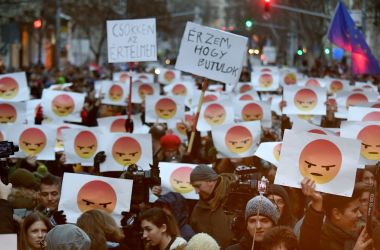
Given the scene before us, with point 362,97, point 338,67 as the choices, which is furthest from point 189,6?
point 362,97

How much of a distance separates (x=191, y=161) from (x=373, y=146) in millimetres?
2622

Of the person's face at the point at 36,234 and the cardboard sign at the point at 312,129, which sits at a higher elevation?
the cardboard sign at the point at 312,129

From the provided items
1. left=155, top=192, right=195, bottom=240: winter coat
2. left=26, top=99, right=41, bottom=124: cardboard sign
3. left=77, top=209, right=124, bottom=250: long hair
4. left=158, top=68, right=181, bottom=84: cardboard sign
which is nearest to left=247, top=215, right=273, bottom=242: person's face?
left=77, top=209, right=124, bottom=250: long hair

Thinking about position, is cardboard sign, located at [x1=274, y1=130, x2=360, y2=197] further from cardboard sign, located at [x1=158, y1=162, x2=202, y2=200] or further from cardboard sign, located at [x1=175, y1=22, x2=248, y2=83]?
cardboard sign, located at [x1=175, y1=22, x2=248, y2=83]

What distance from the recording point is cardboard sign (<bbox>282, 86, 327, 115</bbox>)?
1498cm

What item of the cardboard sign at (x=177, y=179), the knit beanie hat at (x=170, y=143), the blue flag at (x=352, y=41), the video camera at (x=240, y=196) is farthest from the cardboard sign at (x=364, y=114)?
the blue flag at (x=352, y=41)

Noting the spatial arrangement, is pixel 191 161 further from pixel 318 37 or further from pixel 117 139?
pixel 318 37

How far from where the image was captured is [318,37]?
53000mm

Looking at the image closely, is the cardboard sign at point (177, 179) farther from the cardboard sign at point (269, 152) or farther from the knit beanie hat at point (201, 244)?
the knit beanie hat at point (201, 244)

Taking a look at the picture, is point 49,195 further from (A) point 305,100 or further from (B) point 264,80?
(B) point 264,80

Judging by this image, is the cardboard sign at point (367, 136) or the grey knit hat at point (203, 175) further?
the cardboard sign at point (367, 136)

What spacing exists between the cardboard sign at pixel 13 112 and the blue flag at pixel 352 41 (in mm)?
7213

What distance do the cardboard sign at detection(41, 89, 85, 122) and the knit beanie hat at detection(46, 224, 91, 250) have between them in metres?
9.04

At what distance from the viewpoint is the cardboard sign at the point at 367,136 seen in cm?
881
